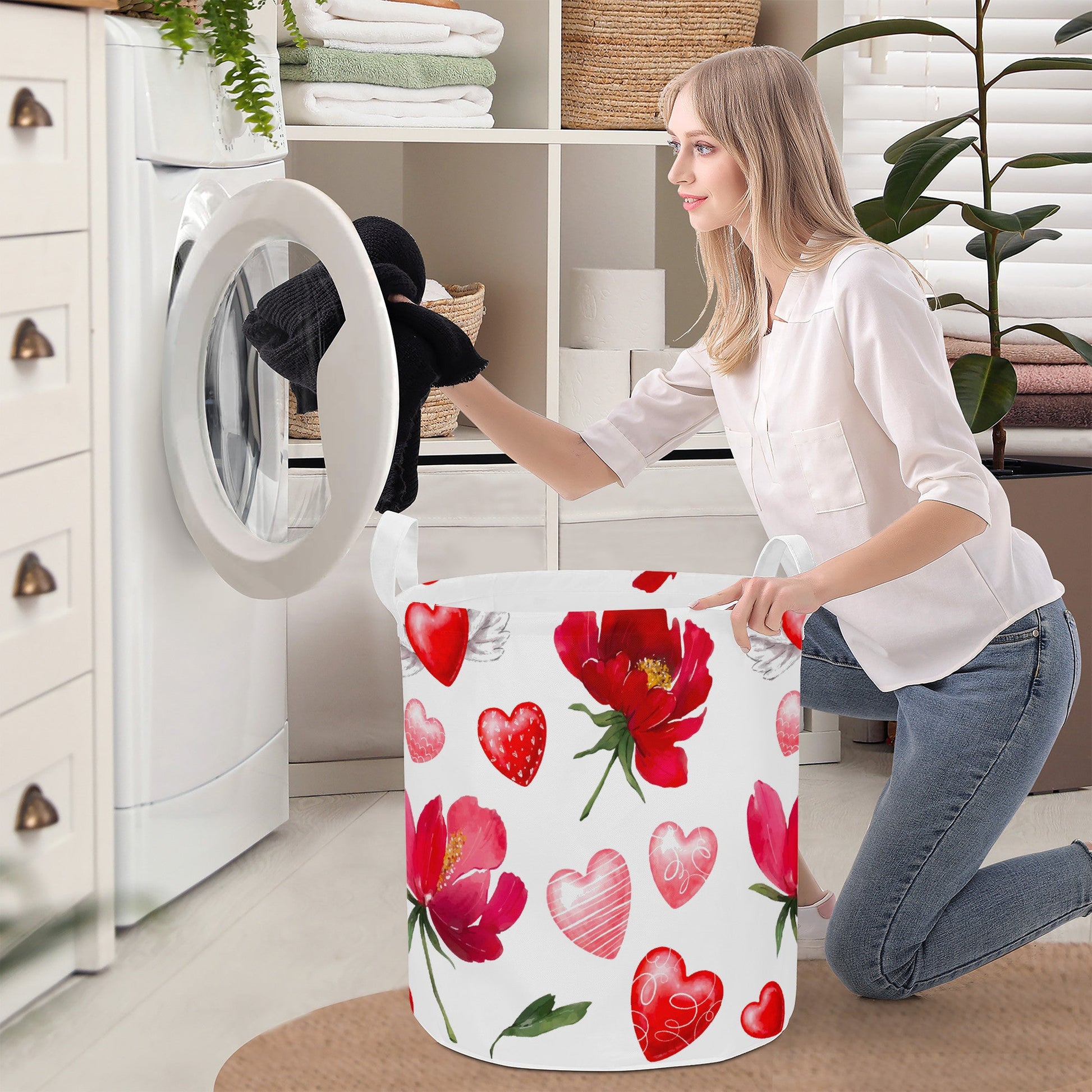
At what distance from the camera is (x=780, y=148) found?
1218mm

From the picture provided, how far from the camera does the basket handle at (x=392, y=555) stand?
3.76 feet

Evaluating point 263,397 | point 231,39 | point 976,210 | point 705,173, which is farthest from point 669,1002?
point 976,210

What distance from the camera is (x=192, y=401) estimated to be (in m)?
1.50

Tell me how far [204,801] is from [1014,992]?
97 cm

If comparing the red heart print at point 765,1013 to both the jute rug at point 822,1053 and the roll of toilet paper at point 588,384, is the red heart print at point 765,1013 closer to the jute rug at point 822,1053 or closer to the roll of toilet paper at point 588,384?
the jute rug at point 822,1053

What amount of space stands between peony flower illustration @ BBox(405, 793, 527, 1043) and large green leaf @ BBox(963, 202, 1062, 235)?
1.21 metres

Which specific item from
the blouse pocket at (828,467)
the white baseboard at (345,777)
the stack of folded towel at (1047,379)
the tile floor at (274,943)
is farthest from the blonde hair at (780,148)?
the white baseboard at (345,777)

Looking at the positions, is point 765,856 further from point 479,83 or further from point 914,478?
point 479,83

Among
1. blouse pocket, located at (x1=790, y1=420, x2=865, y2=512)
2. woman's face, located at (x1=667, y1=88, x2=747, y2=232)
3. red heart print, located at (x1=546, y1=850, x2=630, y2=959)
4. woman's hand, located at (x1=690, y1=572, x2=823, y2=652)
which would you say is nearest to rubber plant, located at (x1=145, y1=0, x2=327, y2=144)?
woman's face, located at (x1=667, y1=88, x2=747, y2=232)

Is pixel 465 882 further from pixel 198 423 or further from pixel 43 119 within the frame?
pixel 43 119

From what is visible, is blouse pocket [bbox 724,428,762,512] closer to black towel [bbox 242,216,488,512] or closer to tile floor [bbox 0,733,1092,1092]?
black towel [bbox 242,216,488,512]

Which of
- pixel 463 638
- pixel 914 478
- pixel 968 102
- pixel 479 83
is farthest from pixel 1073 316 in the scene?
pixel 463 638

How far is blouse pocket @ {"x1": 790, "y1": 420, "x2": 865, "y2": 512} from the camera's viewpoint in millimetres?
1235

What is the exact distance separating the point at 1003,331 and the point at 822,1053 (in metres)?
1.27
